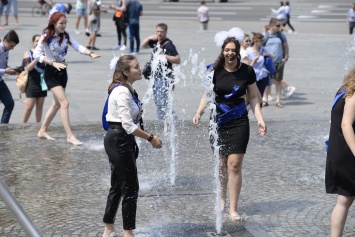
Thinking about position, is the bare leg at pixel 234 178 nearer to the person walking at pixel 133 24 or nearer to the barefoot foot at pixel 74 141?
the barefoot foot at pixel 74 141

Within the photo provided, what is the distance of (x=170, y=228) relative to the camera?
7.21 meters

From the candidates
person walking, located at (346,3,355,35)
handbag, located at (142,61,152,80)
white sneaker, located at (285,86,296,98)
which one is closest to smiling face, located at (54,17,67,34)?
handbag, located at (142,61,152,80)

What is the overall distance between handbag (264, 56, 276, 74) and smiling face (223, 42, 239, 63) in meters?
6.72

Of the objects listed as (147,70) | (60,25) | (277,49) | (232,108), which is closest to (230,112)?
(232,108)

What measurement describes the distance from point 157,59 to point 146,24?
19.1 metres

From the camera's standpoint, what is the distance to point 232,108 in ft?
25.0

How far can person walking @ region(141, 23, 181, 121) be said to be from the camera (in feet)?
38.0

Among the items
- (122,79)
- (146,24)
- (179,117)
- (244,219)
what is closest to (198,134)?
(179,117)

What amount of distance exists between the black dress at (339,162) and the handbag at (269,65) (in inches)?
315

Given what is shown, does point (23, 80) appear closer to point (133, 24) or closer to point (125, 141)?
point (125, 141)

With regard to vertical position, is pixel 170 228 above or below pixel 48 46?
below

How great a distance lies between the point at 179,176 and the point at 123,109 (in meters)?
2.85

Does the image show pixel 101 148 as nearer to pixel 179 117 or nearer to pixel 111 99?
pixel 179 117

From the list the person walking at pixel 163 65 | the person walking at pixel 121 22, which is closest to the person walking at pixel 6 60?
the person walking at pixel 163 65
